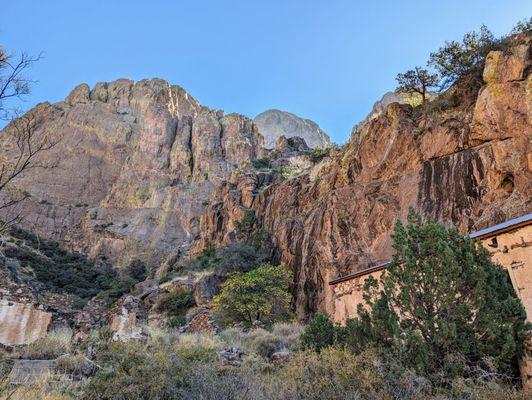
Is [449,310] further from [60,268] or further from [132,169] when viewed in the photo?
[132,169]

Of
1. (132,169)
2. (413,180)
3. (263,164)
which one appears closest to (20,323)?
(413,180)

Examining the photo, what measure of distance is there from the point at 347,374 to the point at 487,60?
19731mm

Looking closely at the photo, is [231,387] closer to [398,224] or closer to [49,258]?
[398,224]

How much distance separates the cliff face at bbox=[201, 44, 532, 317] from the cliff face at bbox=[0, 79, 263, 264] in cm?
4401

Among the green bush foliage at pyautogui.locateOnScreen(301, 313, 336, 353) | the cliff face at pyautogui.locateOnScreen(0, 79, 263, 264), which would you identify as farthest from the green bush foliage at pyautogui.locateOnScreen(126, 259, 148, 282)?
the green bush foliage at pyautogui.locateOnScreen(301, 313, 336, 353)

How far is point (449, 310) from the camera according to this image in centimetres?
575

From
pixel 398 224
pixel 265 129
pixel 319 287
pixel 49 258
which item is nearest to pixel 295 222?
pixel 319 287

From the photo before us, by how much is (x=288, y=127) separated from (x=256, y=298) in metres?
137

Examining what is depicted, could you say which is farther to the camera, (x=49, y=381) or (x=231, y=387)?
(x=49, y=381)

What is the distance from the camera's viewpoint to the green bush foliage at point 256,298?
20.6 m

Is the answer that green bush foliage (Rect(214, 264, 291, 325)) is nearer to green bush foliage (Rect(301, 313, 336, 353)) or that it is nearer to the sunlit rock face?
the sunlit rock face

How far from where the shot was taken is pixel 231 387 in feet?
19.0

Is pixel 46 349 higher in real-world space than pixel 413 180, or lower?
lower

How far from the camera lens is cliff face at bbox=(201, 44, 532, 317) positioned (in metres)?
16.2
